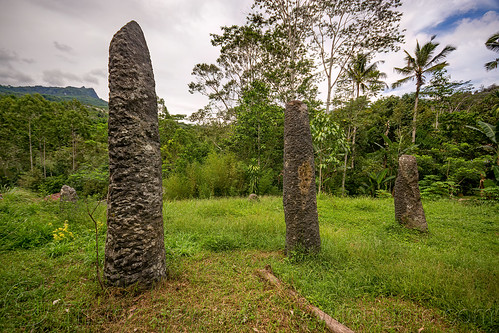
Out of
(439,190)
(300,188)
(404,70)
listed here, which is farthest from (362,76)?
(300,188)

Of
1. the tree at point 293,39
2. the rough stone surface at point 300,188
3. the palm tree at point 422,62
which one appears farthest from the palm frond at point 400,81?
the rough stone surface at point 300,188

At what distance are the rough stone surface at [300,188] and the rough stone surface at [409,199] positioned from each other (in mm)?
2912

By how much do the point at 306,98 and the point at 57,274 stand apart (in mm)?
11297

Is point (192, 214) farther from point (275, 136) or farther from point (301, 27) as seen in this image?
point (301, 27)

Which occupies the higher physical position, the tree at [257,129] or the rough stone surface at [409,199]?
the tree at [257,129]

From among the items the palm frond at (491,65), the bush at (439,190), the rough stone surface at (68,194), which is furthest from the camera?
the palm frond at (491,65)

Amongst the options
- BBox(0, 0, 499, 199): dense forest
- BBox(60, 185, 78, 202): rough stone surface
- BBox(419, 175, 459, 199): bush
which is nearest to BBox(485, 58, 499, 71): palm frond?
BBox(0, 0, 499, 199): dense forest

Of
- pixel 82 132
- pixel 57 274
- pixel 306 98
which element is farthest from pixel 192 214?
pixel 82 132

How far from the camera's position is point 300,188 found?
293 cm

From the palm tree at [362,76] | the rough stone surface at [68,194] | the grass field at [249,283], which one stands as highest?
the palm tree at [362,76]

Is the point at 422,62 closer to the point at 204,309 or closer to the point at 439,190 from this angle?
the point at 439,190

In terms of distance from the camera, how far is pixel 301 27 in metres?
10.2

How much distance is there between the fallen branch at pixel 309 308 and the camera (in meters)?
1.54

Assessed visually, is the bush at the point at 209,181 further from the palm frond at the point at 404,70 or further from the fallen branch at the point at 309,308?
the palm frond at the point at 404,70
